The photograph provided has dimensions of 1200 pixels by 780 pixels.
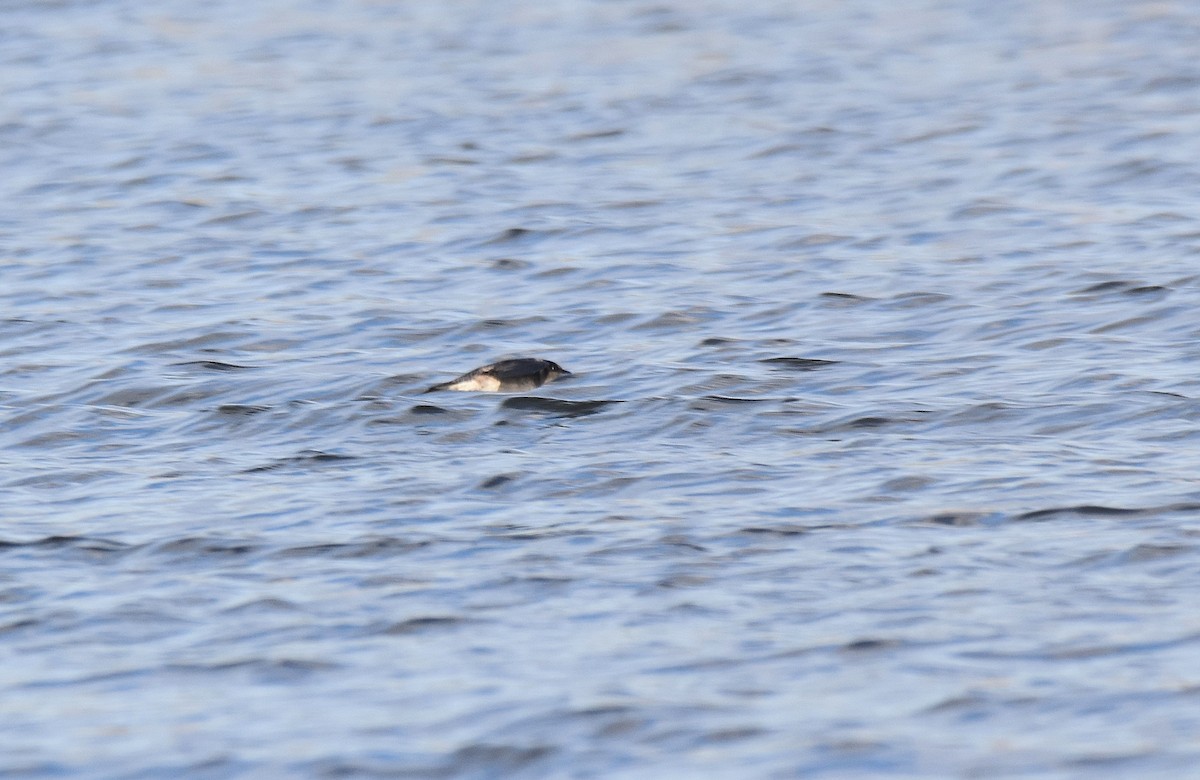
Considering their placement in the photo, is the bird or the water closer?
the water

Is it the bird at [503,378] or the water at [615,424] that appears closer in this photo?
the water at [615,424]

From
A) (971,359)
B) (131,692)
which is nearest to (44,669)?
(131,692)

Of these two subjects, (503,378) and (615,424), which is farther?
(503,378)

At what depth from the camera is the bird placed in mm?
11141

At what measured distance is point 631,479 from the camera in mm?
9570

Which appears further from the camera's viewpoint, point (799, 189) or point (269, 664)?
point (799, 189)

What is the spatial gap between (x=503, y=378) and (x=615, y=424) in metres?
0.84

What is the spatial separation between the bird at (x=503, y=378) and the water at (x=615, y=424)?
132mm

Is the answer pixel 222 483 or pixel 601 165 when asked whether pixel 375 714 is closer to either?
pixel 222 483

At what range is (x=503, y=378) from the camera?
1114cm

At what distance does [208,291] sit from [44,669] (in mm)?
7111

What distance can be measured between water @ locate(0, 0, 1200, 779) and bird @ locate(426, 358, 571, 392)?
0.13m

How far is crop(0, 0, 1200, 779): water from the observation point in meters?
6.89

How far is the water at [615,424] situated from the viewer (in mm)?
6895
